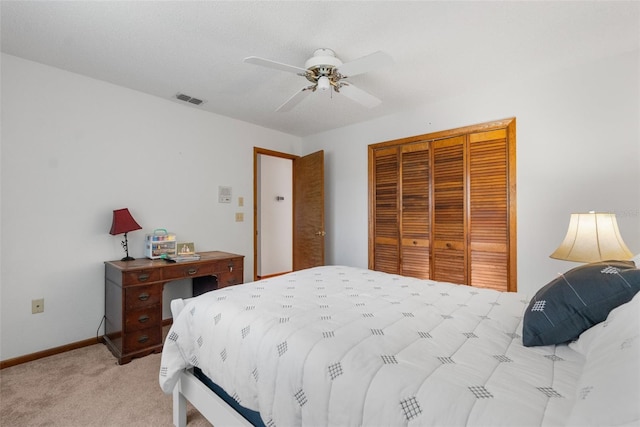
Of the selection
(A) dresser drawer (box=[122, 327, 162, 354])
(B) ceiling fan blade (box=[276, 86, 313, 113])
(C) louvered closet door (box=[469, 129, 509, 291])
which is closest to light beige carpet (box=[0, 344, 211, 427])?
(A) dresser drawer (box=[122, 327, 162, 354])

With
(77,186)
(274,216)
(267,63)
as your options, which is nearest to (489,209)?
(267,63)

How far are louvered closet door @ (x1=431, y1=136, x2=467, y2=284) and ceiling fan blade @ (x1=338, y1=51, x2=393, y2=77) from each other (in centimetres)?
167

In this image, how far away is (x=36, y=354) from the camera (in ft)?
7.95

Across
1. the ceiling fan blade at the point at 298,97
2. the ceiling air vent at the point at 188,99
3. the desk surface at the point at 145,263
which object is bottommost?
the desk surface at the point at 145,263

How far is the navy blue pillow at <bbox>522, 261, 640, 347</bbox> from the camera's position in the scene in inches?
39.4

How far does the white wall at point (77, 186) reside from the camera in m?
2.35

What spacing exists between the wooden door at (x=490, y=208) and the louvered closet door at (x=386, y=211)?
0.84m

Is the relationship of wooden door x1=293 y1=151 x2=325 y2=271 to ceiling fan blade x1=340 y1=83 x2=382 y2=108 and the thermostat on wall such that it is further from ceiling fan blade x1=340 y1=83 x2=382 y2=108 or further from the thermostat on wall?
ceiling fan blade x1=340 y1=83 x2=382 y2=108

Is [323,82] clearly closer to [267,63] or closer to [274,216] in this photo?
[267,63]

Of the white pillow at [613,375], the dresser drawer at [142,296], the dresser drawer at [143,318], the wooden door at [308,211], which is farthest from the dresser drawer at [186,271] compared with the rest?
the white pillow at [613,375]

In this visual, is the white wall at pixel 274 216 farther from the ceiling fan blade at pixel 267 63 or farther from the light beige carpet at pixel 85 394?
the ceiling fan blade at pixel 267 63

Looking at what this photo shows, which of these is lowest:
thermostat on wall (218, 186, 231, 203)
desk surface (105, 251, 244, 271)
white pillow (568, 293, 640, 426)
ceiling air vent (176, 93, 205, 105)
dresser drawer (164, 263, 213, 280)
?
dresser drawer (164, 263, 213, 280)

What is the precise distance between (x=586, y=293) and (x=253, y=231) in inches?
138

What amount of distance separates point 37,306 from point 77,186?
1.04 m
